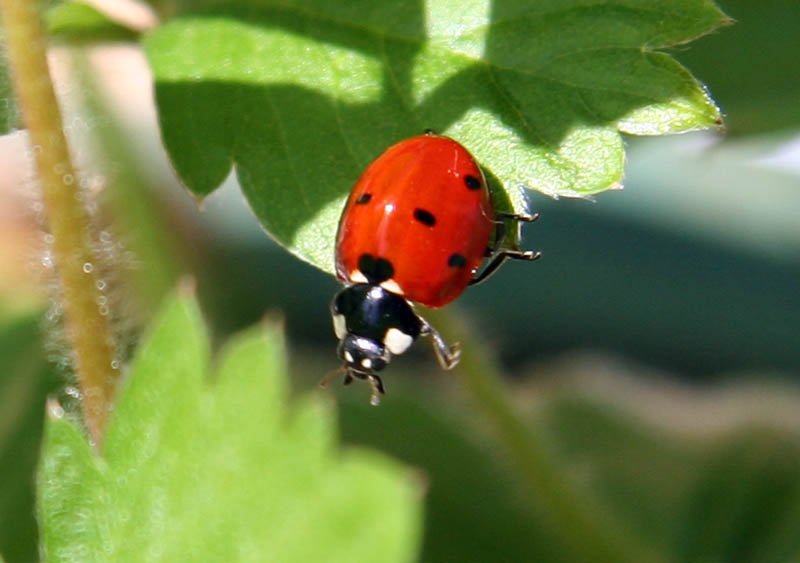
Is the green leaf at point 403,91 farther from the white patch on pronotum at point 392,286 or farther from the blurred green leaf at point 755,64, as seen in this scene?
the blurred green leaf at point 755,64

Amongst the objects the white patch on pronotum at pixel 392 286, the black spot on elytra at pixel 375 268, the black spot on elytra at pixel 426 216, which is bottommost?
the white patch on pronotum at pixel 392 286

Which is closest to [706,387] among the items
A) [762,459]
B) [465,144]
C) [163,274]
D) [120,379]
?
[762,459]

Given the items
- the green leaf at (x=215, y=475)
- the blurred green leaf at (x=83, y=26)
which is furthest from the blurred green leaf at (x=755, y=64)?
the green leaf at (x=215, y=475)

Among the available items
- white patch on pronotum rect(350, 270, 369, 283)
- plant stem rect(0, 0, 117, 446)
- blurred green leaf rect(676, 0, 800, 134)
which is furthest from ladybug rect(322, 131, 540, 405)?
blurred green leaf rect(676, 0, 800, 134)

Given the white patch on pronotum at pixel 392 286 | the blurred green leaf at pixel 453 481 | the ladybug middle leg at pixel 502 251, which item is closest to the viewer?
the ladybug middle leg at pixel 502 251

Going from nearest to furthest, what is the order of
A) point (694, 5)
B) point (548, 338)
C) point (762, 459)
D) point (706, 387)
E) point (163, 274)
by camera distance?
1. point (694, 5)
2. point (762, 459)
3. point (163, 274)
4. point (706, 387)
5. point (548, 338)

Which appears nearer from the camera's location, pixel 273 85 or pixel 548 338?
pixel 273 85

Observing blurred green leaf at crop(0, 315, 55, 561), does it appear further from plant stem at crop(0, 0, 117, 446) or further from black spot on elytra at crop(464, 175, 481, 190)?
black spot on elytra at crop(464, 175, 481, 190)

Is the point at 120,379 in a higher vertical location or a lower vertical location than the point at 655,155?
higher

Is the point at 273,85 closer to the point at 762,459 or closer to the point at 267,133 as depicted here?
the point at 267,133
